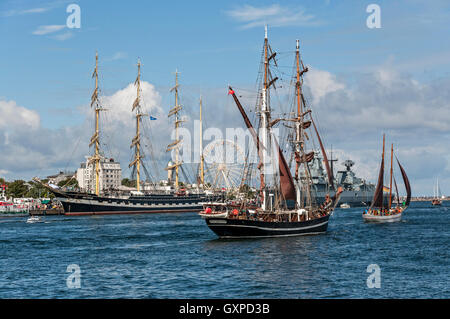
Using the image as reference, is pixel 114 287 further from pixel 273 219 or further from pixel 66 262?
pixel 273 219

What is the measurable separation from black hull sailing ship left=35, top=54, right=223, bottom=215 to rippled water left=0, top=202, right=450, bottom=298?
264ft

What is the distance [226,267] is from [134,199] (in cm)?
12114

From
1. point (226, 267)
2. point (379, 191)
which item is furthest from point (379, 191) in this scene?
point (226, 267)

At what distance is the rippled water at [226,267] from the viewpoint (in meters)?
34.7

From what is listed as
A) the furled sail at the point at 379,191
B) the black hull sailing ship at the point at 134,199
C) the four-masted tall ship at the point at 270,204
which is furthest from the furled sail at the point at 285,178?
the black hull sailing ship at the point at 134,199

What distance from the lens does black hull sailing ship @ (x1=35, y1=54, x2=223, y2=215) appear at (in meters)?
150

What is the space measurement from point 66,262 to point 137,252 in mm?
8502

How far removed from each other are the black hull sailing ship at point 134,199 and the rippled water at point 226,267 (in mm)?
80397

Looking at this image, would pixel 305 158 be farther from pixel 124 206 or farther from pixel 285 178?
pixel 124 206

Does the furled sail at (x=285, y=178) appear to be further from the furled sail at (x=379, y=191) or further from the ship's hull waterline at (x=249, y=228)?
the furled sail at (x=379, y=191)

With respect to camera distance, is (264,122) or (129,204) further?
(129,204)

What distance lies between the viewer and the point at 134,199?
162 m

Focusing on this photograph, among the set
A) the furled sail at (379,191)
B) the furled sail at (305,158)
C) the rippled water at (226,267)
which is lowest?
the rippled water at (226,267)

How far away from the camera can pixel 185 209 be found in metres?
176
